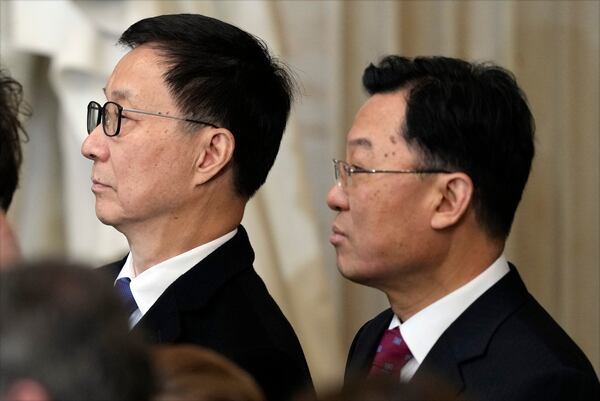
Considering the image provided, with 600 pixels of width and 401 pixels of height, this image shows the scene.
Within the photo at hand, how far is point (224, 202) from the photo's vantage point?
8.13ft

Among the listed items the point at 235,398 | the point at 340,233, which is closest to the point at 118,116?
the point at 340,233

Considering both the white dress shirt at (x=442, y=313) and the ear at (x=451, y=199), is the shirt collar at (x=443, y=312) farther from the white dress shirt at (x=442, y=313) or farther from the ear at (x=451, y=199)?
the ear at (x=451, y=199)

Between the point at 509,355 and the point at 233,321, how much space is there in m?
0.48

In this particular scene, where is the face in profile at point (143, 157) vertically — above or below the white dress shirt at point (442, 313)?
above

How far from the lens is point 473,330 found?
7.36 feet

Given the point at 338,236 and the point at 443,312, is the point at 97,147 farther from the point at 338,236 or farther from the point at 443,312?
the point at 443,312

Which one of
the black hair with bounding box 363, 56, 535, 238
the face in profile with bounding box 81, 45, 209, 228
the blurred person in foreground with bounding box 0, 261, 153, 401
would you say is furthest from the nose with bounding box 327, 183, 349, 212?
the blurred person in foreground with bounding box 0, 261, 153, 401

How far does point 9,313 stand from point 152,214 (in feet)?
4.24

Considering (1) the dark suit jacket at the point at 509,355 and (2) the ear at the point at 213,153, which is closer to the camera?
(1) the dark suit jacket at the point at 509,355

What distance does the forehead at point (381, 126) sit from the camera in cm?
241

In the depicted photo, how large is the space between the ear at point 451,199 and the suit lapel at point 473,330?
0.14 metres

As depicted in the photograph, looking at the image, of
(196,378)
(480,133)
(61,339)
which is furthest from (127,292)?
(61,339)

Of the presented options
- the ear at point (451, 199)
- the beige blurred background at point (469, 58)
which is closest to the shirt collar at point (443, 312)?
the ear at point (451, 199)

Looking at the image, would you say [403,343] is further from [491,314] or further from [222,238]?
[222,238]
